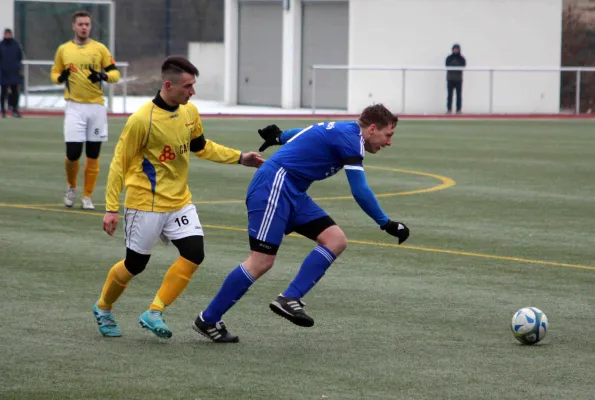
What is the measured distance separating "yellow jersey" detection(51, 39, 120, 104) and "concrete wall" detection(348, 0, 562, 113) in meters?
23.5

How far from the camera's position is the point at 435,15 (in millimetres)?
38656

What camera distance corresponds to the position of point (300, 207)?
8281 mm

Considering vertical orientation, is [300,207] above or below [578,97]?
below

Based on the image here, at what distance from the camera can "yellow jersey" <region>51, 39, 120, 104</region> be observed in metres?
15.0

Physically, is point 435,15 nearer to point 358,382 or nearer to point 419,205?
point 419,205

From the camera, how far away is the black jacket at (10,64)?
104 ft

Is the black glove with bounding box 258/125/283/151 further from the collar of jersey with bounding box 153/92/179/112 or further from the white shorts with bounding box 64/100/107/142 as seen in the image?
the white shorts with bounding box 64/100/107/142

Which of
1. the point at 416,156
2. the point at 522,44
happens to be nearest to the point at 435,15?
the point at 522,44

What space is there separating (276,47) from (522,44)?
322 inches

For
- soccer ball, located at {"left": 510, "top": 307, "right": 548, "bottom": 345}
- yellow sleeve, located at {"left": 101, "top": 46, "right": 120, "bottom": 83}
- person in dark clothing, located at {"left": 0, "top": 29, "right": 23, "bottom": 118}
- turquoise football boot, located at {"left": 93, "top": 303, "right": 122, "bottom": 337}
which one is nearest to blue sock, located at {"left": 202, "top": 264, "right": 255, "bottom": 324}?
turquoise football boot, located at {"left": 93, "top": 303, "right": 122, "bottom": 337}

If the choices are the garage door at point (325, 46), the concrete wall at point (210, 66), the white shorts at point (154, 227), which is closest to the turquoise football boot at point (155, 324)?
the white shorts at point (154, 227)

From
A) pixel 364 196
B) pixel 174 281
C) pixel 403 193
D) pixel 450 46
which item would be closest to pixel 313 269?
pixel 364 196

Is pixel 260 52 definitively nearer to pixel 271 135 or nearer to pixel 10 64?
pixel 10 64

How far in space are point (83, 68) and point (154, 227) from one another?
288 inches
